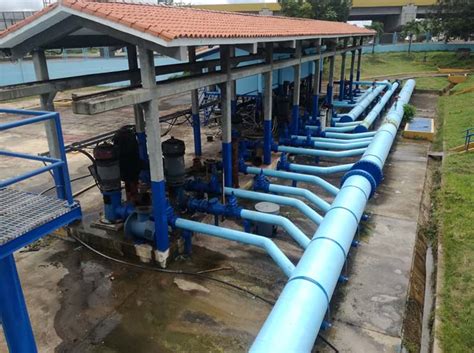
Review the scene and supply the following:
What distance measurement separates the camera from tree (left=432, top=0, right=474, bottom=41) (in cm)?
3753

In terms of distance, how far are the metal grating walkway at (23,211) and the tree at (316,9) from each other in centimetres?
3941

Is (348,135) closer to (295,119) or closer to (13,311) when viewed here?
(295,119)

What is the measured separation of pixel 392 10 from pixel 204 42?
58898 mm

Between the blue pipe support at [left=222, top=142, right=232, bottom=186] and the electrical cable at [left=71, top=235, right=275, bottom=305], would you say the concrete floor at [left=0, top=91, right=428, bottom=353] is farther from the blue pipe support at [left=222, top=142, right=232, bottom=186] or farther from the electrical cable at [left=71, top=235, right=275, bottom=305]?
the blue pipe support at [left=222, top=142, right=232, bottom=186]

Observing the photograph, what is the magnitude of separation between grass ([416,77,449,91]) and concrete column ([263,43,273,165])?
848 inches

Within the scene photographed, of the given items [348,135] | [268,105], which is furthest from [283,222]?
[348,135]

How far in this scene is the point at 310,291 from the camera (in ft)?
17.3

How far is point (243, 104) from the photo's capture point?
62.2 ft

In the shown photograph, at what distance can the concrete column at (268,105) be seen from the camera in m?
12.0

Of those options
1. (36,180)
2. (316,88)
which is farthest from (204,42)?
(316,88)

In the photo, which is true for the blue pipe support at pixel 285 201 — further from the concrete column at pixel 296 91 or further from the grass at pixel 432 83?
the grass at pixel 432 83

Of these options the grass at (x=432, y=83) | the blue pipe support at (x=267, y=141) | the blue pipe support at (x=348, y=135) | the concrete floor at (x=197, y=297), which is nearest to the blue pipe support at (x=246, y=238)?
the concrete floor at (x=197, y=297)

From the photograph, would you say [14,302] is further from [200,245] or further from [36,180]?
[36,180]

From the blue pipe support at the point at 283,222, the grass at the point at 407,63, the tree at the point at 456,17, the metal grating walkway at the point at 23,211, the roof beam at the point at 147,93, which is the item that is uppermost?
the tree at the point at 456,17
